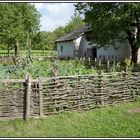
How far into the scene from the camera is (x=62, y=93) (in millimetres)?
11047

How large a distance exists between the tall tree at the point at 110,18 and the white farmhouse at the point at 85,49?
244 inches

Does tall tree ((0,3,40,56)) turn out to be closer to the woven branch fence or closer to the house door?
the house door

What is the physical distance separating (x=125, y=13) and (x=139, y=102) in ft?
38.7

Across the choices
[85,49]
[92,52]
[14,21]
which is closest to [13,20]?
[14,21]

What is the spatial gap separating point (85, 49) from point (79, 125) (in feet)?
101

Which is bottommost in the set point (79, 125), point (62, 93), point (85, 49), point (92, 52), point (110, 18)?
point (79, 125)

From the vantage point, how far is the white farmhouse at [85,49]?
3247cm

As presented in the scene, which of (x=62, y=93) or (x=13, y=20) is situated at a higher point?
(x=13, y=20)

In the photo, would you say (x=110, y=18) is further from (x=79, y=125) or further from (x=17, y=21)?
Result: (x=17, y=21)

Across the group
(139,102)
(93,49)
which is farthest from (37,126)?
(93,49)

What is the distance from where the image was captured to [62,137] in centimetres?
888

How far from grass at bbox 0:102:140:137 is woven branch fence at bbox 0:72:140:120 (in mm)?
344

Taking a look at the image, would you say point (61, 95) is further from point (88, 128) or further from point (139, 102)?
point (139, 102)

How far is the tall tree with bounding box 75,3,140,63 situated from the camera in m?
23.3
